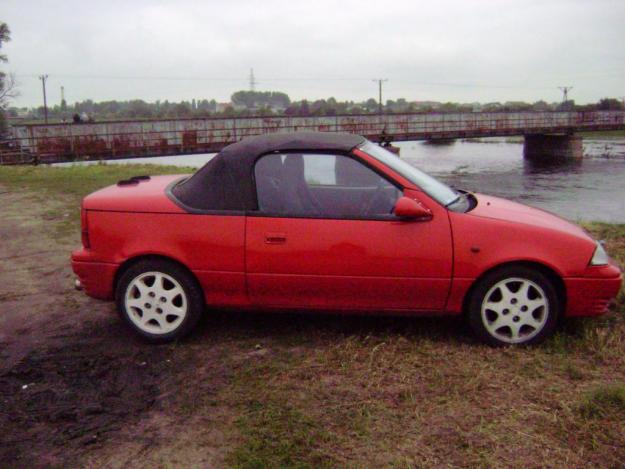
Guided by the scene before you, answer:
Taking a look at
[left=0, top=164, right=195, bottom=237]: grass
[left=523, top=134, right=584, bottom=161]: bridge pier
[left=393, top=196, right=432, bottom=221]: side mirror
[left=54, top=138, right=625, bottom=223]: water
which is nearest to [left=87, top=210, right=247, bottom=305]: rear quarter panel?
[left=393, top=196, right=432, bottom=221]: side mirror

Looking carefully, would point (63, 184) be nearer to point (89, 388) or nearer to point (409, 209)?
point (89, 388)

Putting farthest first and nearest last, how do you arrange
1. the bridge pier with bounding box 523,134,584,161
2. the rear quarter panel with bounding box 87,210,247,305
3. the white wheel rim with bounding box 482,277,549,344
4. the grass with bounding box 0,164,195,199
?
the bridge pier with bounding box 523,134,584,161, the grass with bounding box 0,164,195,199, the rear quarter panel with bounding box 87,210,247,305, the white wheel rim with bounding box 482,277,549,344

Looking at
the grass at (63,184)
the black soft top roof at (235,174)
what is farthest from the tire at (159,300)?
the grass at (63,184)

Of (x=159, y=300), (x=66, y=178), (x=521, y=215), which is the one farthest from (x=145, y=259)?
(x=66, y=178)

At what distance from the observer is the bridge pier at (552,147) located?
49.3 metres

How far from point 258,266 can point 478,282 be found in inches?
60.0

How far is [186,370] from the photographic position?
3.89 metres

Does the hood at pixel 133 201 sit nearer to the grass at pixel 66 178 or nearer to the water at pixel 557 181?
the grass at pixel 66 178

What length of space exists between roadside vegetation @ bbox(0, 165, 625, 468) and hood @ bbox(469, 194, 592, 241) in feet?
2.43

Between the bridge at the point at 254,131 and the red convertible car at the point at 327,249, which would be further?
the bridge at the point at 254,131

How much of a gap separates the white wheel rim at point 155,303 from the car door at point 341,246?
0.55 metres

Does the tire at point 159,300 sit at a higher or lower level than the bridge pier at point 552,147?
lower

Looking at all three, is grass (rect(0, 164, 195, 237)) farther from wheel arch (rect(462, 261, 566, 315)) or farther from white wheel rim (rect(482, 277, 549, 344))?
white wheel rim (rect(482, 277, 549, 344))

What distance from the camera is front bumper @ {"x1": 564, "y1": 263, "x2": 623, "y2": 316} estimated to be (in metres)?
4.07
